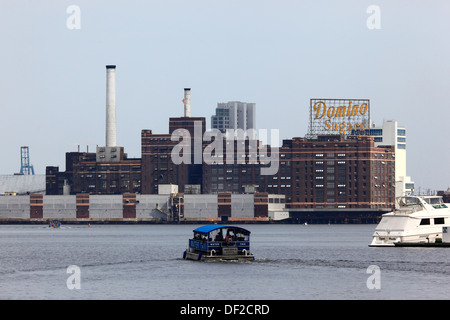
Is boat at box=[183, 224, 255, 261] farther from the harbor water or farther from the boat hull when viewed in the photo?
the harbor water

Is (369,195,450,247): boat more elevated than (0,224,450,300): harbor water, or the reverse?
(369,195,450,247): boat

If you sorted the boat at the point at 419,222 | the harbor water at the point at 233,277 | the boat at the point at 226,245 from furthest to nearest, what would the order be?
the boat at the point at 419,222, the boat at the point at 226,245, the harbor water at the point at 233,277

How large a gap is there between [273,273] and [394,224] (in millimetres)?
36639

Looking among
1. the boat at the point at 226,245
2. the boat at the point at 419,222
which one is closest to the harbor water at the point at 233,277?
the boat at the point at 226,245

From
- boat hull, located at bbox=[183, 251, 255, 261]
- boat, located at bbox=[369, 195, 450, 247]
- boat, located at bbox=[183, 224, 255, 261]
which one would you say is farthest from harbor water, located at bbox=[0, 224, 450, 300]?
boat, located at bbox=[369, 195, 450, 247]

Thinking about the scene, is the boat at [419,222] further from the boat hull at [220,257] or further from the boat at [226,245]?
the boat at [226,245]

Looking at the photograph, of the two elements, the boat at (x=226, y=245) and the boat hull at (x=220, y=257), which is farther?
the boat at (x=226, y=245)

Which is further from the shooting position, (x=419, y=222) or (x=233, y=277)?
(x=419, y=222)

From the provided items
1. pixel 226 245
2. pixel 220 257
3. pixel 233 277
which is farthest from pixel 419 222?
pixel 233 277

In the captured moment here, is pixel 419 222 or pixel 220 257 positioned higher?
pixel 419 222

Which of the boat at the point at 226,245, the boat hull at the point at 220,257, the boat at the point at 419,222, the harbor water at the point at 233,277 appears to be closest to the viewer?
the harbor water at the point at 233,277

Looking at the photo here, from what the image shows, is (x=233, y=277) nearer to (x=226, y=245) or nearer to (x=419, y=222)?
(x=226, y=245)
